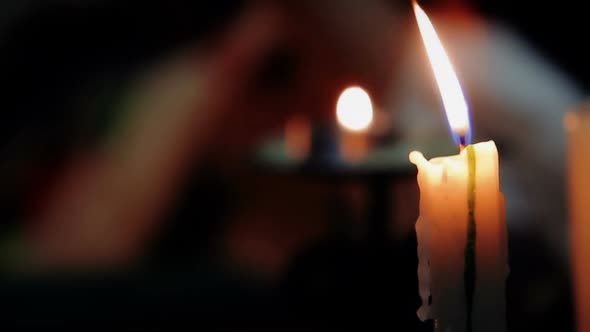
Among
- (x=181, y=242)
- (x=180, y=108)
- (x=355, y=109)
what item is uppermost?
(x=180, y=108)

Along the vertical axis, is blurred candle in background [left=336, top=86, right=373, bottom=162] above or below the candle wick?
above

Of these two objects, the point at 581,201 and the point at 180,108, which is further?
the point at 180,108

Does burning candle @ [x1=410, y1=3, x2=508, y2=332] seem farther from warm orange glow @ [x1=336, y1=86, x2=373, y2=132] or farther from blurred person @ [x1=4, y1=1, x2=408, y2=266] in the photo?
blurred person @ [x1=4, y1=1, x2=408, y2=266]

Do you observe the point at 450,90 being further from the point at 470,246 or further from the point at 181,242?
the point at 181,242

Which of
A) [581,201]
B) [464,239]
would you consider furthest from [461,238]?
[581,201]

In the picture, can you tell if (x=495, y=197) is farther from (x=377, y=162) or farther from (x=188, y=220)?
(x=188, y=220)

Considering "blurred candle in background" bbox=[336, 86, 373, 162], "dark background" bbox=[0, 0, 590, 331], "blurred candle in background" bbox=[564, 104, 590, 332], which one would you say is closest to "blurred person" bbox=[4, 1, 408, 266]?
"dark background" bbox=[0, 0, 590, 331]

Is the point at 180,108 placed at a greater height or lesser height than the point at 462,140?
greater

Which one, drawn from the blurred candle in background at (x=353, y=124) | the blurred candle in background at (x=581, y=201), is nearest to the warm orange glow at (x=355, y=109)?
the blurred candle in background at (x=353, y=124)

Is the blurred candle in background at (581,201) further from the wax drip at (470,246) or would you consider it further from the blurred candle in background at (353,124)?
the blurred candle in background at (353,124)
